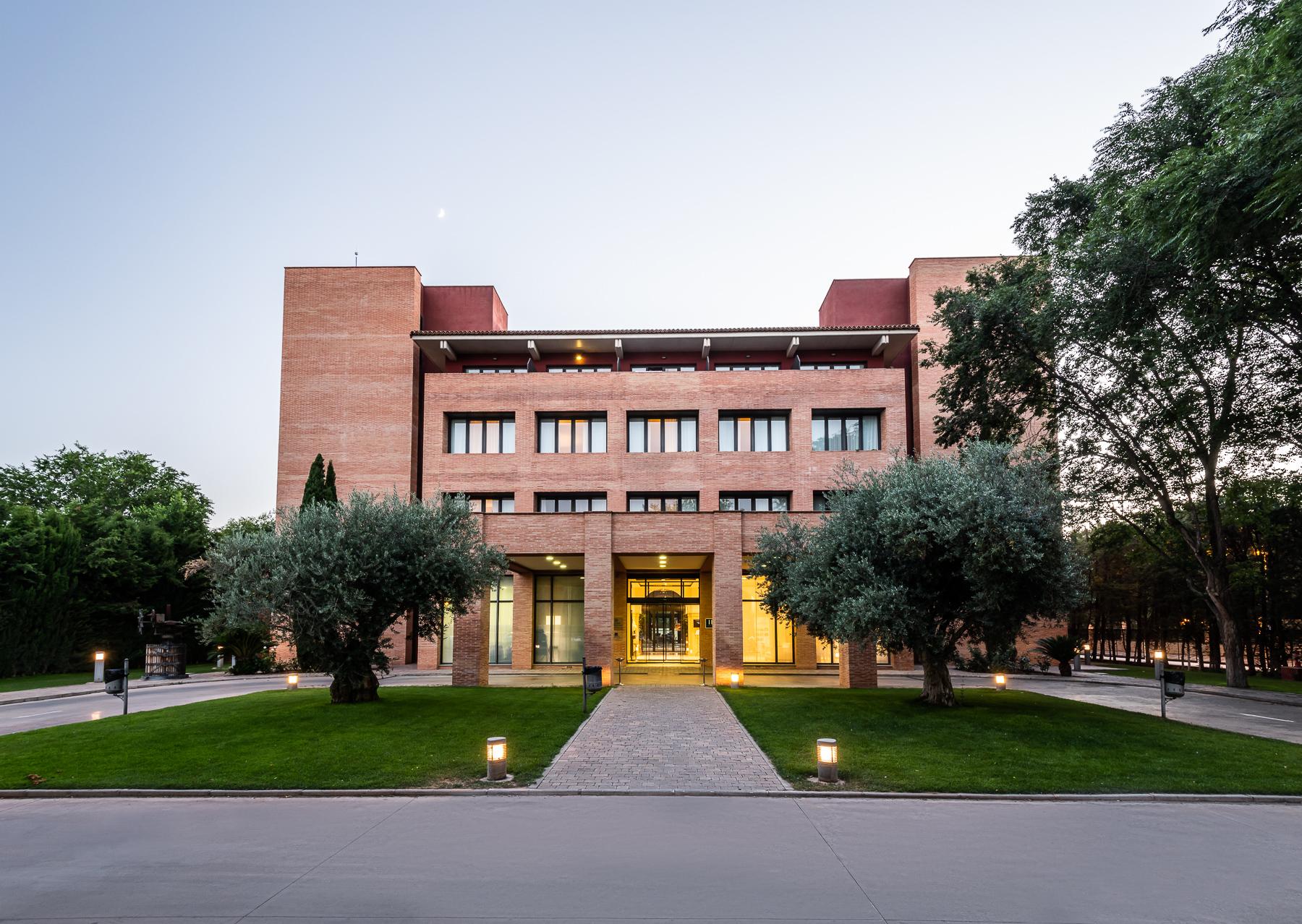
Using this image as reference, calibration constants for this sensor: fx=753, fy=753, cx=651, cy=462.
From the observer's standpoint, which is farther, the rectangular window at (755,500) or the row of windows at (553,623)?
the rectangular window at (755,500)

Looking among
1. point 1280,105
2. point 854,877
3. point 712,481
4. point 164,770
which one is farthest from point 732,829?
point 712,481

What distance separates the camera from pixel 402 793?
1071cm

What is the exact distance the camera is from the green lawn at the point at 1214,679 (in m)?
28.8

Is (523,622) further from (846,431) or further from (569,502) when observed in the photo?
(846,431)

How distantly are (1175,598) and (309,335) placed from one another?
1878 inches

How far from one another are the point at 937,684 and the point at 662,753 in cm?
925

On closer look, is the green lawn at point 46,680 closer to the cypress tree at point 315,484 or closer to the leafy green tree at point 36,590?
the leafy green tree at point 36,590

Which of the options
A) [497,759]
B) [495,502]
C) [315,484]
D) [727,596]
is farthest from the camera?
[495,502]

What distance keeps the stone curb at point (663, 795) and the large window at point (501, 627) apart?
2398cm

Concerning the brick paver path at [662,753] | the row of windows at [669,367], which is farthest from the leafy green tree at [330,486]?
the brick paver path at [662,753]

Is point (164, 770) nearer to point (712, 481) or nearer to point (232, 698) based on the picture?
point (232, 698)

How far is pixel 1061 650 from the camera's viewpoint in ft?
105

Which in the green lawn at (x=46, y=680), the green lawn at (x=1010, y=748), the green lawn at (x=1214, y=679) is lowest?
the green lawn at (x=1214, y=679)

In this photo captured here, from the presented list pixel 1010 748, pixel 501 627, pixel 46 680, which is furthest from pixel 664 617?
pixel 46 680
